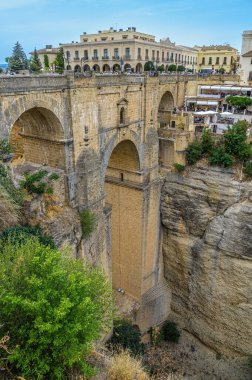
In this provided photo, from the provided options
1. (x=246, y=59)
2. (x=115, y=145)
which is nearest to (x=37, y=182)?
(x=115, y=145)

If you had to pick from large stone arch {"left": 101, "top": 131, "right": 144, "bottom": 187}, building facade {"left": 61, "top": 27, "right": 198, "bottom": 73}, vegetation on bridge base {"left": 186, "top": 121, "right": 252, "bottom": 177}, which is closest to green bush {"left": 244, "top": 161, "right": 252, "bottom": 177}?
vegetation on bridge base {"left": 186, "top": 121, "right": 252, "bottom": 177}

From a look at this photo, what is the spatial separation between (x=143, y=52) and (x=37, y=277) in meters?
39.6

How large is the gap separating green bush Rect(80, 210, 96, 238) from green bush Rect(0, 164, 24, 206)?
10.7ft

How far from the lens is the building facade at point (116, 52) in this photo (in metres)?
39.1

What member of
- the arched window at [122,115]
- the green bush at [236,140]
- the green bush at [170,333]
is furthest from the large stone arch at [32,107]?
the green bush at [170,333]

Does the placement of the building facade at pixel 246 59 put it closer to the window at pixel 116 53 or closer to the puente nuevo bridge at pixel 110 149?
the puente nuevo bridge at pixel 110 149

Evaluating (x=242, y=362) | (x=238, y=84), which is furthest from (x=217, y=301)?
(x=238, y=84)

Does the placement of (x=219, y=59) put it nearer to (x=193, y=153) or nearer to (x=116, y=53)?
(x=116, y=53)

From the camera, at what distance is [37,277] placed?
6.64 metres

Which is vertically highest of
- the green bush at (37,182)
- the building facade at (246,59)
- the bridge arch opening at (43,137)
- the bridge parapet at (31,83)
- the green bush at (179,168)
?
the building facade at (246,59)

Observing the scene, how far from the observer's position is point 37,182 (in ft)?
41.2

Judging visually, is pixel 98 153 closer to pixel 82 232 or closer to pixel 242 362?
pixel 82 232

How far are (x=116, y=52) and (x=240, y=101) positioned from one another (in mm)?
21589

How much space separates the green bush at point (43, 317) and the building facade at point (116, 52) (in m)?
33.1
